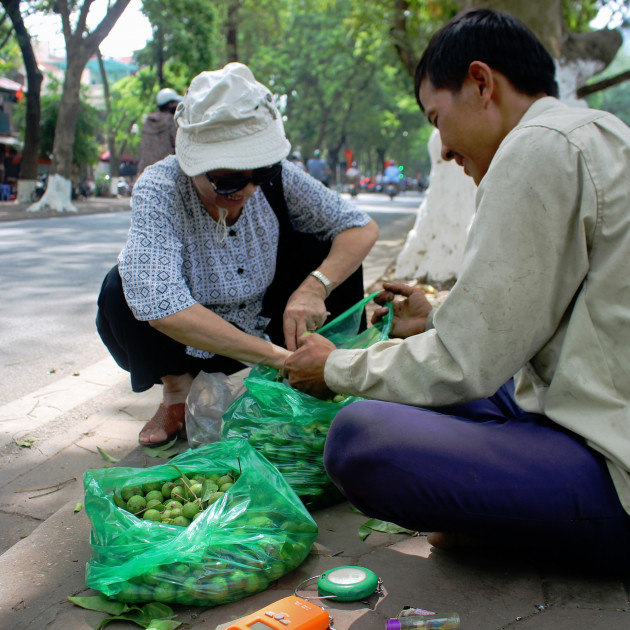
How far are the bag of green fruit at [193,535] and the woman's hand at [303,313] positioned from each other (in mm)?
715

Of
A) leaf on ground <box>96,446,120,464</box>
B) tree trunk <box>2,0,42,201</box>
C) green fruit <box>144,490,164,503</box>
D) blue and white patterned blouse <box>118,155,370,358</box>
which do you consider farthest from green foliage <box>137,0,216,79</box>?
green fruit <box>144,490,164,503</box>

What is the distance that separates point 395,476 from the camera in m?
1.68

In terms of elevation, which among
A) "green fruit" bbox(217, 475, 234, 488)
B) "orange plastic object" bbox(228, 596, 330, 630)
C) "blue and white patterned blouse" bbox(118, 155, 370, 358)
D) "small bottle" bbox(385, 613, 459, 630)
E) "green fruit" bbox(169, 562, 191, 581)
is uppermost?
"blue and white patterned blouse" bbox(118, 155, 370, 358)

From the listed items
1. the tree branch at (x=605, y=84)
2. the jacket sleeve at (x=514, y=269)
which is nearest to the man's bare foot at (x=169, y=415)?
the jacket sleeve at (x=514, y=269)

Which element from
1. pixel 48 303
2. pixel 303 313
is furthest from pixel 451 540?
pixel 48 303

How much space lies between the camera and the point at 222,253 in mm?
2680

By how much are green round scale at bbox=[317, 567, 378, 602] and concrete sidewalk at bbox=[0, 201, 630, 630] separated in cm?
3

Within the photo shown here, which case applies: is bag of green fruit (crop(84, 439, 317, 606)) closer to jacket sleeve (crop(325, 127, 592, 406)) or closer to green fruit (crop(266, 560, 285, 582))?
green fruit (crop(266, 560, 285, 582))

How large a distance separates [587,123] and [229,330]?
4.21ft

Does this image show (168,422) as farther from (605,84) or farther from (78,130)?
(78,130)

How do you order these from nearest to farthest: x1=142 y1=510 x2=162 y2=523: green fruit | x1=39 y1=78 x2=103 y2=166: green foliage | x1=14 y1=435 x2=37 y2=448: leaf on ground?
x1=142 y1=510 x2=162 y2=523: green fruit, x1=14 y1=435 x2=37 y2=448: leaf on ground, x1=39 y1=78 x2=103 y2=166: green foliage

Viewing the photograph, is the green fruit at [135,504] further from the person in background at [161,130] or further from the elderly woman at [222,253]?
the person in background at [161,130]

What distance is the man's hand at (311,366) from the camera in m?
2.02

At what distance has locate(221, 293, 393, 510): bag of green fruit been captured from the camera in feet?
7.23
